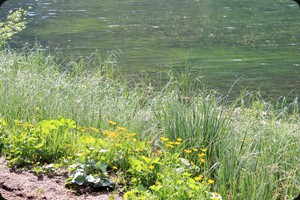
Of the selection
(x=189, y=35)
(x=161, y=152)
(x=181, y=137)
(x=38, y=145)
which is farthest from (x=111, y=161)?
(x=189, y=35)

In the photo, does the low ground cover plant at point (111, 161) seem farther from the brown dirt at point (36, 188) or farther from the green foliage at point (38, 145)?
the brown dirt at point (36, 188)

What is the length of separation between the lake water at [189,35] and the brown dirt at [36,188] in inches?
216

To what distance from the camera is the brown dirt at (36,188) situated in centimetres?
363

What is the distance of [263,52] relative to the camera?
15.9 meters

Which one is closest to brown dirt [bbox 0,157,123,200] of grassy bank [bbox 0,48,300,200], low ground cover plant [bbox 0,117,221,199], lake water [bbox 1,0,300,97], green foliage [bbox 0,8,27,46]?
low ground cover plant [bbox 0,117,221,199]

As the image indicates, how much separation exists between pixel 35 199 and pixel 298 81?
31.1 feet

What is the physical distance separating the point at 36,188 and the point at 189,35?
15949mm

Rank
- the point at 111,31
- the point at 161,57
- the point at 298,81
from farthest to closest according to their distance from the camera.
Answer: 1. the point at 111,31
2. the point at 161,57
3. the point at 298,81

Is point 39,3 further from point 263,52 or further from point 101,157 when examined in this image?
point 101,157

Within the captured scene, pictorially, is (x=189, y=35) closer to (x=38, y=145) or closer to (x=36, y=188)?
(x=38, y=145)

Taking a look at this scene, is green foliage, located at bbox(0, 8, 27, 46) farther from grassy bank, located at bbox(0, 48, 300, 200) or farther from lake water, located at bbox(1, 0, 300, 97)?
grassy bank, located at bbox(0, 48, 300, 200)

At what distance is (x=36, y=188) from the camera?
3.75m

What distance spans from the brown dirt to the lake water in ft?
18.0

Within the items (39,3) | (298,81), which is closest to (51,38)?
(298,81)
